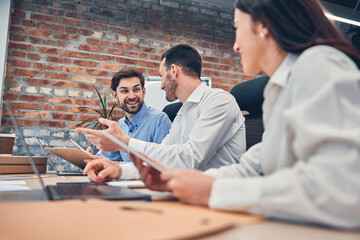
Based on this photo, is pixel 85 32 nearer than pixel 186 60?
No

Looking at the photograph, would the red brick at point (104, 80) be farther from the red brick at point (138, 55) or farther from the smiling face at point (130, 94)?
the smiling face at point (130, 94)

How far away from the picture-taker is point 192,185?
702 millimetres

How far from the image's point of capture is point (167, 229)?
46cm

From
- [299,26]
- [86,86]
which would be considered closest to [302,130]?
[299,26]

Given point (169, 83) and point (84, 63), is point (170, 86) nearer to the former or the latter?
point (169, 83)

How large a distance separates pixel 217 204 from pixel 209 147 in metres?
0.89

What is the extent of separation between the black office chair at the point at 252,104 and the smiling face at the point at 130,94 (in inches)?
45.7

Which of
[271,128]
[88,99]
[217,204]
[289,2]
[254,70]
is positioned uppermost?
[289,2]

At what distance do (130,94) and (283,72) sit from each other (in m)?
2.15

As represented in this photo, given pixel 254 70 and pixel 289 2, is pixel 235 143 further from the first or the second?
pixel 289 2

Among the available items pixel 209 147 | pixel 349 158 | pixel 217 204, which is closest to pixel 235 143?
pixel 209 147

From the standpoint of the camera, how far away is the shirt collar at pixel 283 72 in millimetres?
775

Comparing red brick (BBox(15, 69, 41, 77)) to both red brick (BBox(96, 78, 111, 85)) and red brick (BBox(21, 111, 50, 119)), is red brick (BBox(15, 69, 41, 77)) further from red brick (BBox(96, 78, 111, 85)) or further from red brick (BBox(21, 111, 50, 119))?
red brick (BBox(96, 78, 111, 85))

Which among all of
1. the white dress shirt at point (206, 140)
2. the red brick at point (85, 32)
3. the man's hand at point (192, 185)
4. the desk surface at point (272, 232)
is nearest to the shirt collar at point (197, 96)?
the white dress shirt at point (206, 140)
